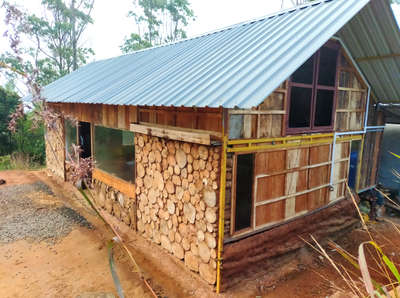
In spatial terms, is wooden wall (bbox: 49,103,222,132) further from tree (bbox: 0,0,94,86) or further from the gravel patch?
tree (bbox: 0,0,94,86)

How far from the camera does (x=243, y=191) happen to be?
205 inches

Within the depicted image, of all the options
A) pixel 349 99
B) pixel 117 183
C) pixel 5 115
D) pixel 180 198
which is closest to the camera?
pixel 180 198

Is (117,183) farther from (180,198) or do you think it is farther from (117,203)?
(180,198)

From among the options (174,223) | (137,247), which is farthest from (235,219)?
(137,247)

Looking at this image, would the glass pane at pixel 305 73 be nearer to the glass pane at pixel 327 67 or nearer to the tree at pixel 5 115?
the glass pane at pixel 327 67

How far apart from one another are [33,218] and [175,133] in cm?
529

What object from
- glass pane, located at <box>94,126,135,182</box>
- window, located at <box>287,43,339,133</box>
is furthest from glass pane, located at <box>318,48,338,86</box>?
glass pane, located at <box>94,126,135,182</box>

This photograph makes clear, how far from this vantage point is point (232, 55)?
17.8 feet

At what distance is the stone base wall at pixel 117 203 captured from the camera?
710 centimetres

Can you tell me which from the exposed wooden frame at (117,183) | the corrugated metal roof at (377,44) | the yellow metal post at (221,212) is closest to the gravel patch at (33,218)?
the exposed wooden frame at (117,183)

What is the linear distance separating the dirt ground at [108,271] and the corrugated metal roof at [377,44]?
13.0 ft

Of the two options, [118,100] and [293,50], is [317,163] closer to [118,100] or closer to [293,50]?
[293,50]

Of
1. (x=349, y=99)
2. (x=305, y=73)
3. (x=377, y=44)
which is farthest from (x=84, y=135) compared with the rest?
(x=377, y=44)

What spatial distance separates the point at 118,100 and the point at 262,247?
3.99m
